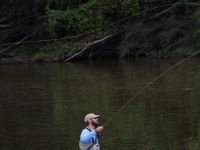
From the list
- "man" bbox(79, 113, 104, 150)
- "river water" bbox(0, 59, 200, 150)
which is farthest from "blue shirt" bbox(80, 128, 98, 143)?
"river water" bbox(0, 59, 200, 150)

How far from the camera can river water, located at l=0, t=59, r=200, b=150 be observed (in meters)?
15.8

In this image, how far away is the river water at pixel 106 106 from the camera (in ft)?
52.0

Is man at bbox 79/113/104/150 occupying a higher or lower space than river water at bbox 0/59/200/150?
higher

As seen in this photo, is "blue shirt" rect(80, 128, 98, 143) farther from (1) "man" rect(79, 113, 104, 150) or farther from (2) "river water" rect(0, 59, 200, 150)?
(2) "river water" rect(0, 59, 200, 150)

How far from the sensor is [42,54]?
4047 cm

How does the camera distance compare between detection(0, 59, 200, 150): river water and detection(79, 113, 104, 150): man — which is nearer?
detection(79, 113, 104, 150): man

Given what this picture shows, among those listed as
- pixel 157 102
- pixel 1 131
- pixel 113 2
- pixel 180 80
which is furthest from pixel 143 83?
pixel 113 2

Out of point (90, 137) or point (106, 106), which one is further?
point (106, 106)

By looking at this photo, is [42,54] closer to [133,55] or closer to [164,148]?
[133,55]

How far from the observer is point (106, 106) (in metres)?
20.8

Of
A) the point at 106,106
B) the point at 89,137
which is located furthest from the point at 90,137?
the point at 106,106

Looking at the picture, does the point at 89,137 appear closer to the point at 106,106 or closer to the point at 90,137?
the point at 90,137

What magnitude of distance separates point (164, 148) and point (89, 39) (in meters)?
24.2

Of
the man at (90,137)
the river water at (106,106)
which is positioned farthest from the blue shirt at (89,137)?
the river water at (106,106)
